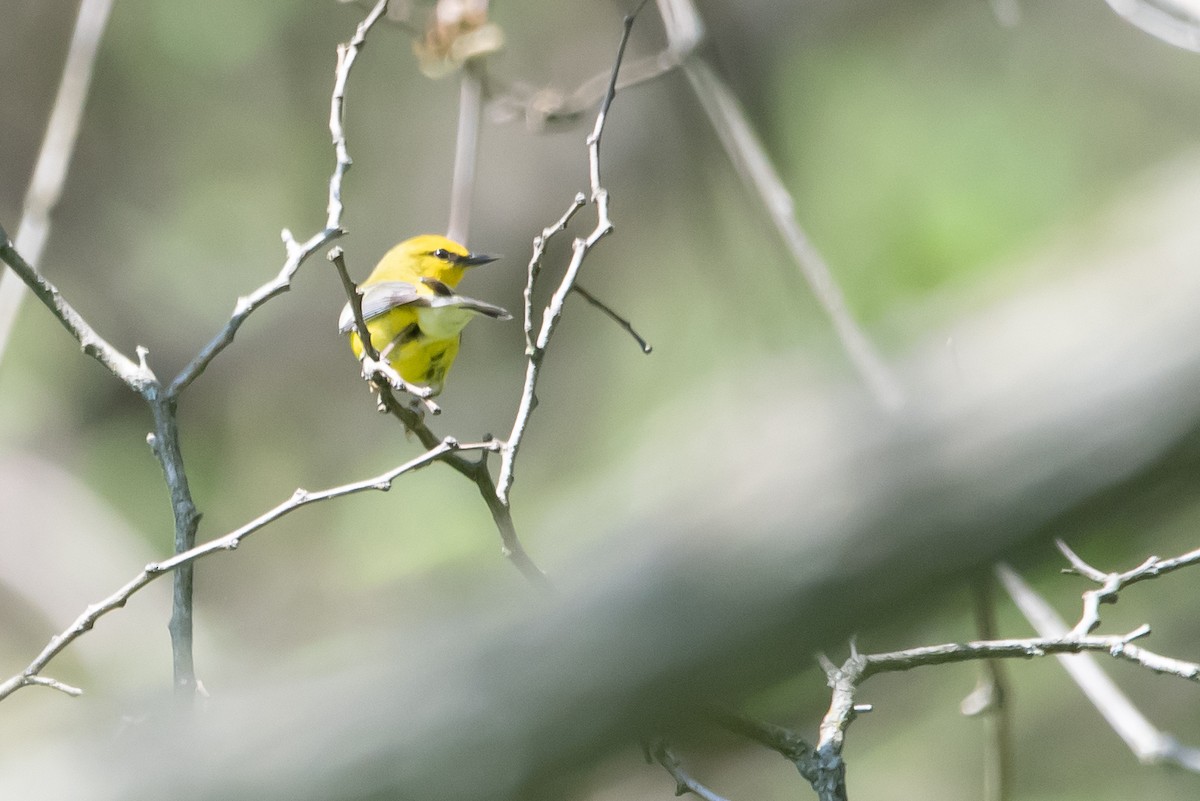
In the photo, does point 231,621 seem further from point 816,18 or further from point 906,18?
point 906,18

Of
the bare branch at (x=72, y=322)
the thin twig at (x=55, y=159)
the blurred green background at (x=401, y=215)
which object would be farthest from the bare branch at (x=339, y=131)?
the blurred green background at (x=401, y=215)

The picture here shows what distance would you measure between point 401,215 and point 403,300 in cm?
520

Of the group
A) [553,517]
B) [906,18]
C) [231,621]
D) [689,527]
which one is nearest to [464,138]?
[553,517]

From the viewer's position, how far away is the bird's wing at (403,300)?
3.70 metres

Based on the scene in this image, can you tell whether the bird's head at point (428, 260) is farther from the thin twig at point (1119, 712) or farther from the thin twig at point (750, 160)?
the thin twig at point (1119, 712)

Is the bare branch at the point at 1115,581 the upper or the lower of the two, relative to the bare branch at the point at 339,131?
lower

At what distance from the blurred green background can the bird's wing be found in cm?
308

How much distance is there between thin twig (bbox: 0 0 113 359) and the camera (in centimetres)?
352

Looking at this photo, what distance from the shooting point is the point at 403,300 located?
12.7ft

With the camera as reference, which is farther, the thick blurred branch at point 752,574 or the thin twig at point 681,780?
the thin twig at point 681,780

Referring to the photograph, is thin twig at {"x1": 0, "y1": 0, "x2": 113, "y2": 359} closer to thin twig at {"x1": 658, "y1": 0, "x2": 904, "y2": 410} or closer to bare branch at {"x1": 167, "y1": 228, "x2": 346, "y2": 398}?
bare branch at {"x1": 167, "y1": 228, "x2": 346, "y2": 398}

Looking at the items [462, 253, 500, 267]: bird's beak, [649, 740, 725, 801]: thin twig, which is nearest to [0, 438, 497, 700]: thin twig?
[649, 740, 725, 801]: thin twig

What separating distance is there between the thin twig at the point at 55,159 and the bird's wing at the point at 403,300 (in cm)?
93

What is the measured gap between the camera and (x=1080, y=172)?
8.02 m
